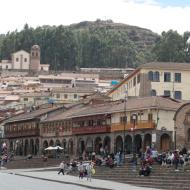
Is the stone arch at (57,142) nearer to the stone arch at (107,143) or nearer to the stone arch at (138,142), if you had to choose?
the stone arch at (107,143)

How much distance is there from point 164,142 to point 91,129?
49.0 feet

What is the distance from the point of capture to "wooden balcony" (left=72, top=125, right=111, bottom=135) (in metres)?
93.1

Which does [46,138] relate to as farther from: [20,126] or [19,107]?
[19,107]

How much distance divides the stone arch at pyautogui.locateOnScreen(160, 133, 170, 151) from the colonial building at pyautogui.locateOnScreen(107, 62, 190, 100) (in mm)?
19541

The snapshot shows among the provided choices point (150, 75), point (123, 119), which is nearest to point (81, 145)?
point (123, 119)

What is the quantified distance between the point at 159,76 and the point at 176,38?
264 feet

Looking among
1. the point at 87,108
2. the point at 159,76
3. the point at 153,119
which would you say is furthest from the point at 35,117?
the point at 153,119

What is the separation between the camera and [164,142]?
83875 millimetres

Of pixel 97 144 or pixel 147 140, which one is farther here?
pixel 97 144

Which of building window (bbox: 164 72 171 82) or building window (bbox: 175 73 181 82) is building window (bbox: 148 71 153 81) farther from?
building window (bbox: 175 73 181 82)

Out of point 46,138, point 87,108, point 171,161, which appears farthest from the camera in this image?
point 46,138

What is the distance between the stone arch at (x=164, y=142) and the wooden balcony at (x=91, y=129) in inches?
407

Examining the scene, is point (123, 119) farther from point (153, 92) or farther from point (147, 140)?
point (153, 92)

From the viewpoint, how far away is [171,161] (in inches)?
2109
